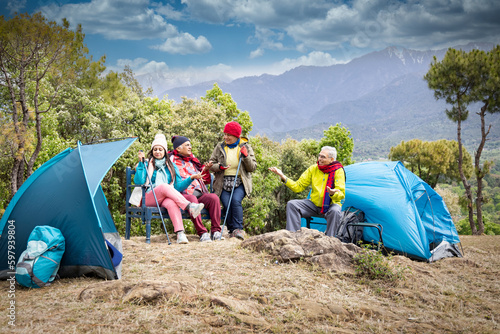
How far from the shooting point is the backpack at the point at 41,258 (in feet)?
11.7

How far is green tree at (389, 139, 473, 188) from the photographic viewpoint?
28125mm

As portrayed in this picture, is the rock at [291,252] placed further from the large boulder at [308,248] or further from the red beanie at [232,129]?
the red beanie at [232,129]

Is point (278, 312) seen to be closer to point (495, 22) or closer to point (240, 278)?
point (240, 278)

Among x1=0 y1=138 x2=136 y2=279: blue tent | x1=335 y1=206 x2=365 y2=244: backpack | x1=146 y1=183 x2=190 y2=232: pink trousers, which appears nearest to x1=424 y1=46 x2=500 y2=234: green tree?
x1=335 y1=206 x2=365 y2=244: backpack

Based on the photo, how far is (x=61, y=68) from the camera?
13289 mm

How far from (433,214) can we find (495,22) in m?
46.2

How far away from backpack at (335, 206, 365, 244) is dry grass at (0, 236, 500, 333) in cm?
103

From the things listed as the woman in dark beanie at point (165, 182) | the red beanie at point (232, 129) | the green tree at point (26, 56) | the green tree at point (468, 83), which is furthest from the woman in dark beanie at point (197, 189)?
the green tree at point (468, 83)

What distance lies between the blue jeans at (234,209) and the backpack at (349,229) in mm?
1528

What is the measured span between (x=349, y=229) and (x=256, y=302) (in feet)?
10.2

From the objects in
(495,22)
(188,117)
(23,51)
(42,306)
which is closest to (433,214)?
(42,306)

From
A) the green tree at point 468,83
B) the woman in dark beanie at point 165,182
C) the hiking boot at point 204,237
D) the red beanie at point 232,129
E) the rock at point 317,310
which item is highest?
the green tree at point 468,83

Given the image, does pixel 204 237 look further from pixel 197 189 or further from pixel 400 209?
pixel 400 209

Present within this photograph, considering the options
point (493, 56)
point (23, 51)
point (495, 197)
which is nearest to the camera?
point (23, 51)
